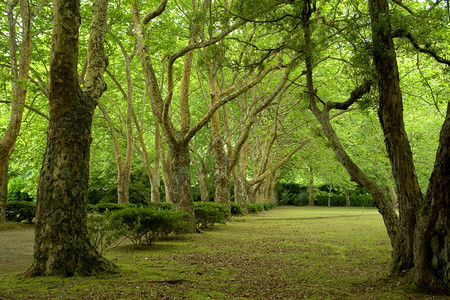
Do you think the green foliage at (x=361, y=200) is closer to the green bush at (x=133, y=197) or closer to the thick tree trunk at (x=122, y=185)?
the green bush at (x=133, y=197)

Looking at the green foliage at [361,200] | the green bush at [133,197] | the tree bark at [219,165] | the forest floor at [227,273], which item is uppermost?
the tree bark at [219,165]

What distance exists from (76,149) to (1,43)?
11.7 metres

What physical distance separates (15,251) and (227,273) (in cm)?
553

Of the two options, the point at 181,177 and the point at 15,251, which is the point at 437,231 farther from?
the point at 15,251

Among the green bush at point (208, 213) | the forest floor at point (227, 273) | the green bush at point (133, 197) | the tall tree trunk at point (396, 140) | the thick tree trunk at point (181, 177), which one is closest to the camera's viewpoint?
the forest floor at point (227, 273)

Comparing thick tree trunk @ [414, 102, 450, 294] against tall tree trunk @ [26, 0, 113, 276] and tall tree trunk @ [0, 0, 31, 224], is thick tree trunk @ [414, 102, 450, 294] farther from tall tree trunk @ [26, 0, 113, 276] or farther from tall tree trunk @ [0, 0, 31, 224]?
tall tree trunk @ [0, 0, 31, 224]

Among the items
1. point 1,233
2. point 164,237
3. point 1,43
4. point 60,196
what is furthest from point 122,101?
point 60,196

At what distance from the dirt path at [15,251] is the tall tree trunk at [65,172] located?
1.78 m

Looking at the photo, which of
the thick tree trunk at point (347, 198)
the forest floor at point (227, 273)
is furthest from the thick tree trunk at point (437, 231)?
the thick tree trunk at point (347, 198)

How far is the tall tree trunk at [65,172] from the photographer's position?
15.6ft

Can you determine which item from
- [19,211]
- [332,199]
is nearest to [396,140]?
[19,211]

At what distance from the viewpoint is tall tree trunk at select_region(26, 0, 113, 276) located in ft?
15.6

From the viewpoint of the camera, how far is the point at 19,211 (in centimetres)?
1522

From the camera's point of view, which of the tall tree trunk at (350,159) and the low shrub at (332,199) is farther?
the low shrub at (332,199)
